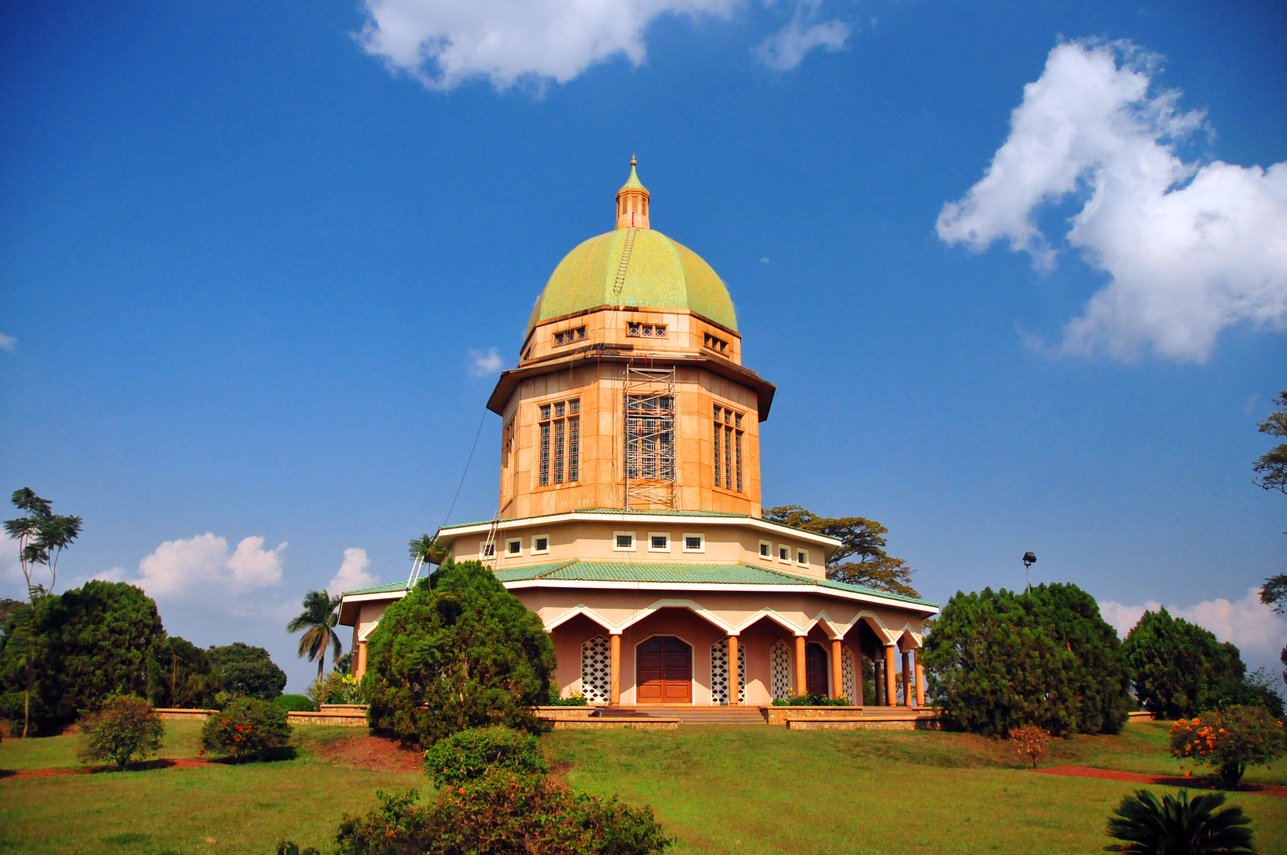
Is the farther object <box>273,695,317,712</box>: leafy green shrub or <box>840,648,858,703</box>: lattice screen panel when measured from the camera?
<box>840,648,858,703</box>: lattice screen panel

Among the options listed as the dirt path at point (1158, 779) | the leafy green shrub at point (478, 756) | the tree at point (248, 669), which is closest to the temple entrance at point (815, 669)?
the dirt path at point (1158, 779)

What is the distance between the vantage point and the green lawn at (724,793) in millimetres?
14656

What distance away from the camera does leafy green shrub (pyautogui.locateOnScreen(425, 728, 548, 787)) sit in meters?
14.8

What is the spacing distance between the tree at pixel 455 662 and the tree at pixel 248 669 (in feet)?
131

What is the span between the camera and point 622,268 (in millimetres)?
41156

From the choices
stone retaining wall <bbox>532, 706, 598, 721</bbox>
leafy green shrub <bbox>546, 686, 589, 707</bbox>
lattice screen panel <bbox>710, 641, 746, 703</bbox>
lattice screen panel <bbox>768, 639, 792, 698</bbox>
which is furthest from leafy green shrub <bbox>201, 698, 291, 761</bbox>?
lattice screen panel <bbox>768, 639, 792, 698</bbox>

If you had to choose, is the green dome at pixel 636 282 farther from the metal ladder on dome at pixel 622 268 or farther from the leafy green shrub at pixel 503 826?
the leafy green shrub at pixel 503 826

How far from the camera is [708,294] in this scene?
138ft

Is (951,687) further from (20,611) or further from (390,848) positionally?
(20,611)

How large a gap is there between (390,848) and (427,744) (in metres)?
12.2

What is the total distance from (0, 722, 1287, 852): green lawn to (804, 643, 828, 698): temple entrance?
8.27 meters

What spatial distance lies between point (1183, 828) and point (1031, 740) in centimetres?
1085

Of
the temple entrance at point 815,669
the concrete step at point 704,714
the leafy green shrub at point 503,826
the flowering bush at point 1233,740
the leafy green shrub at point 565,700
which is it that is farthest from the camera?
the temple entrance at point 815,669

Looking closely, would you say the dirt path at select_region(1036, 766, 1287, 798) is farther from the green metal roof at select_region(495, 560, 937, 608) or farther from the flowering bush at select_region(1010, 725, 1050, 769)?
the green metal roof at select_region(495, 560, 937, 608)
